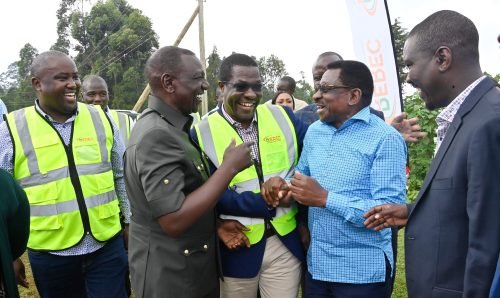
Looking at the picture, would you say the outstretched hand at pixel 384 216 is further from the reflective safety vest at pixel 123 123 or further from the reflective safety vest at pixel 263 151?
the reflective safety vest at pixel 123 123

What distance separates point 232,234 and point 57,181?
47.9 inches

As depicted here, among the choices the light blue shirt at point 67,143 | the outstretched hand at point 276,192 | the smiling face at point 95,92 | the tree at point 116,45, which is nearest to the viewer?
the outstretched hand at point 276,192

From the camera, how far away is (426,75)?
1.90 meters

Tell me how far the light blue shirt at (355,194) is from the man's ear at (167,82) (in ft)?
3.11

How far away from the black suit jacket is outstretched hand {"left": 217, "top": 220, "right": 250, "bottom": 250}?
1.00 m

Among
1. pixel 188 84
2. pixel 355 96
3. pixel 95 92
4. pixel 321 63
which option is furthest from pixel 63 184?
pixel 95 92

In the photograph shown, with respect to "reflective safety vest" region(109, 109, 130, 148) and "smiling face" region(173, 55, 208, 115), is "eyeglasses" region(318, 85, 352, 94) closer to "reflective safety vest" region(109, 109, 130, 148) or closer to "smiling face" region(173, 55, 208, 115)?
"smiling face" region(173, 55, 208, 115)

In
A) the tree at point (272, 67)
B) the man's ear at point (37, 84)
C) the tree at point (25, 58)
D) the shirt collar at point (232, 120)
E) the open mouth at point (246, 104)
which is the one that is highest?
the tree at point (25, 58)

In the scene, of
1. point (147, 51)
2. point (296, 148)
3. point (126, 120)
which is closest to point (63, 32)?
point (147, 51)

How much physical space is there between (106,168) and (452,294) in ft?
7.73

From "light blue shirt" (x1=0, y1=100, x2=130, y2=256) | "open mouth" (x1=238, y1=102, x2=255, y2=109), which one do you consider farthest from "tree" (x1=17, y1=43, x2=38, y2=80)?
"open mouth" (x1=238, y1=102, x2=255, y2=109)

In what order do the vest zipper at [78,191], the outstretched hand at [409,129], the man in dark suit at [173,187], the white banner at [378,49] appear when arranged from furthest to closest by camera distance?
1. the white banner at [378,49]
2. the outstretched hand at [409,129]
3. the vest zipper at [78,191]
4. the man in dark suit at [173,187]

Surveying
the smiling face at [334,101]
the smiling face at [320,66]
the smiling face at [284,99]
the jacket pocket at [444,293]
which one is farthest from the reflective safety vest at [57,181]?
the smiling face at [284,99]

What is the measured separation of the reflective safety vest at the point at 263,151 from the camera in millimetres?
2756
